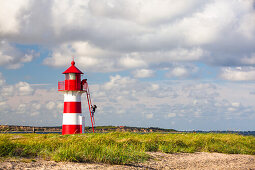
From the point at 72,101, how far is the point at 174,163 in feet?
58.2

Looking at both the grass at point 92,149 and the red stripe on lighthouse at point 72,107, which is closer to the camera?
the grass at point 92,149

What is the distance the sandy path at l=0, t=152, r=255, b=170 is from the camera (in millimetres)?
9734

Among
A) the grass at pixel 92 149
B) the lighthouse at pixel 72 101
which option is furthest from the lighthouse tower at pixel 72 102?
the grass at pixel 92 149

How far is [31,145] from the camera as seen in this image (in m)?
12.3

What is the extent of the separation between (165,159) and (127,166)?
3.05m

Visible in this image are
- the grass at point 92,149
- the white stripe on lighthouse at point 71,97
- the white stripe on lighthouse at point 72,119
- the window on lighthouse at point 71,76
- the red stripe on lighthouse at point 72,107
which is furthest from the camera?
the window on lighthouse at point 71,76

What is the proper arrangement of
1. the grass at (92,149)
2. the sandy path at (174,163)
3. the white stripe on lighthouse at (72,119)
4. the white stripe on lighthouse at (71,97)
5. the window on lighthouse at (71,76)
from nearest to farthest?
the sandy path at (174,163), the grass at (92,149), the white stripe on lighthouse at (72,119), the white stripe on lighthouse at (71,97), the window on lighthouse at (71,76)

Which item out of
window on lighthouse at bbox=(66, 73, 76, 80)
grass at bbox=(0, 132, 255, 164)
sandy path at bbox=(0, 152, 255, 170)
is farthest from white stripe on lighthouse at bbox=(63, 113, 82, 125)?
sandy path at bbox=(0, 152, 255, 170)

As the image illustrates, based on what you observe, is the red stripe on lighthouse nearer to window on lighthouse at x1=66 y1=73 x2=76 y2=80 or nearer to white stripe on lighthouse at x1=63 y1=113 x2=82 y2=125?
white stripe on lighthouse at x1=63 y1=113 x2=82 y2=125

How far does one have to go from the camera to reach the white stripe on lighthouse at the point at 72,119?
28469mm

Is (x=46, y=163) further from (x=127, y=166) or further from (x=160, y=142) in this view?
(x=160, y=142)

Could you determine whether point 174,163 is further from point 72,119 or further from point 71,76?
point 71,76

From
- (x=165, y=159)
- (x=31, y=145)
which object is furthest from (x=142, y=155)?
(x=31, y=145)

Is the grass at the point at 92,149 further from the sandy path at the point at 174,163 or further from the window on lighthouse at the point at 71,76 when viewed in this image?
the window on lighthouse at the point at 71,76
